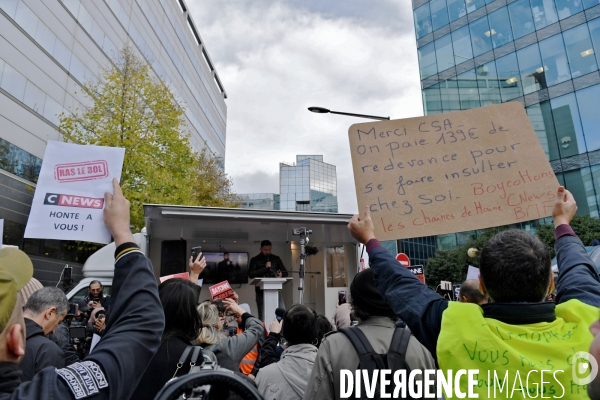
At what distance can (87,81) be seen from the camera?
77.7 feet

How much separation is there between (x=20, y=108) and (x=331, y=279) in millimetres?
15822

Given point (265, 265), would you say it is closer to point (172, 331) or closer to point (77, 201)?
point (172, 331)

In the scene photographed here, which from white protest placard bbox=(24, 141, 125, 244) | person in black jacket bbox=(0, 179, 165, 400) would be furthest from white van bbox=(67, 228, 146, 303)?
person in black jacket bbox=(0, 179, 165, 400)

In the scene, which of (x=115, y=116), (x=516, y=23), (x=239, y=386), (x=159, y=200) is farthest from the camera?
(x=516, y=23)

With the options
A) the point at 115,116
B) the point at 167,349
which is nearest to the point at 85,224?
the point at 167,349

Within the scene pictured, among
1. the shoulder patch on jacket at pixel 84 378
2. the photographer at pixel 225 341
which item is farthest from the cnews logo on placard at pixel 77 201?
the shoulder patch on jacket at pixel 84 378

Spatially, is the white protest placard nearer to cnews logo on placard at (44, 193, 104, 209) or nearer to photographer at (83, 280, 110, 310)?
cnews logo on placard at (44, 193, 104, 209)

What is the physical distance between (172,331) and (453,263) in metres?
32.4

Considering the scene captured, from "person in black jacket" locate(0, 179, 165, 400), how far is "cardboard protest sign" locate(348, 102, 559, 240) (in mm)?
1351

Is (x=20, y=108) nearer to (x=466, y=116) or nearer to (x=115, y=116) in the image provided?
(x=115, y=116)

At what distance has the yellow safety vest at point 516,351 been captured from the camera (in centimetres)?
142

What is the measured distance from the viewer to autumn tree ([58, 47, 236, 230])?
18.4 metres

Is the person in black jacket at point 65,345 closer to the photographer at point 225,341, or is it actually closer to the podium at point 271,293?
the photographer at point 225,341

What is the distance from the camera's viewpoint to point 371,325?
7.82ft
